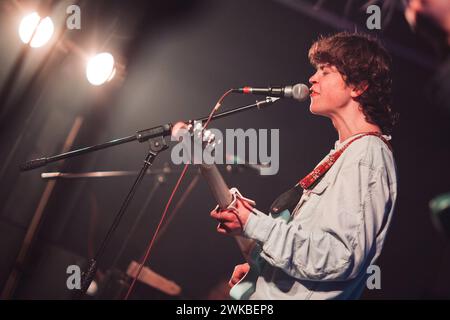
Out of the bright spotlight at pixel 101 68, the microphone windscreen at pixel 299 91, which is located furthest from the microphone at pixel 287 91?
the bright spotlight at pixel 101 68

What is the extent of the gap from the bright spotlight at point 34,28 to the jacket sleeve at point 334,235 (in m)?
2.74

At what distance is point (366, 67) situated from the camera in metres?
2.18

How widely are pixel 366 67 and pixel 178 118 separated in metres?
2.50

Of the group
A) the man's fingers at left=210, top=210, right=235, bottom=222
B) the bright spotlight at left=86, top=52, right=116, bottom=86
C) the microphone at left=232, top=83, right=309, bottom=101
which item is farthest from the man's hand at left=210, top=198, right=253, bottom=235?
the bright spotlight at left=86, top=52, right=116, bottom=86

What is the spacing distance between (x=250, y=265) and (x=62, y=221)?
128 inches

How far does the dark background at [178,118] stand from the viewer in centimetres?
382

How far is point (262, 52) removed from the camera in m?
4.05

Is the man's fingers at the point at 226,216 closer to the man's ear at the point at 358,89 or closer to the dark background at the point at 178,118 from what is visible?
the man's ear at the point at 358,89

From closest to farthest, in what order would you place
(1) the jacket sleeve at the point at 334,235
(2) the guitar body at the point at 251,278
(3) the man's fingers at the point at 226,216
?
(1) the jacket sleeve at the point at 334,235, (3) the man's fingers at the point at 226,216, (2) the guitar body at the point at 251,278

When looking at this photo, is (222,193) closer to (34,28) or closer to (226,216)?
(226,216)

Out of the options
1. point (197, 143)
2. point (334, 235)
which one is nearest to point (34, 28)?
point (197, 143)

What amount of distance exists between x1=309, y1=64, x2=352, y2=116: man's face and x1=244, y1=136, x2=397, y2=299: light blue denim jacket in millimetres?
323

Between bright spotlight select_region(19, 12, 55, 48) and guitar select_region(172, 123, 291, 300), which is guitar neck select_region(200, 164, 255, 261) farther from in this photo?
bright spotlight select_region(19, 12, 55, 48)

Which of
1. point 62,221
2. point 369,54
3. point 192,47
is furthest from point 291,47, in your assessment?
point 62,221
